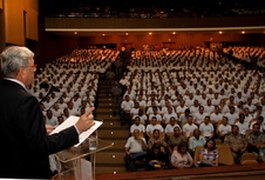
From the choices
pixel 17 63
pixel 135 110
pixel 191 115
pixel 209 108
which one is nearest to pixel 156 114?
pixel 135 110

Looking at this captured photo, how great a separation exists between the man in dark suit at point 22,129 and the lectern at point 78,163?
0.34 metres

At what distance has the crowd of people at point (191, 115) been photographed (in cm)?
715

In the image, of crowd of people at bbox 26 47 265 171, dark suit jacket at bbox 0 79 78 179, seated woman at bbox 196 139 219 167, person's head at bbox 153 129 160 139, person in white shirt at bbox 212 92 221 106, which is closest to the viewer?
dark suit jacket at bbox 0 79 78 179

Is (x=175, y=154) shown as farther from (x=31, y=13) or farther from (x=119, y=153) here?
(x=31, y=13)


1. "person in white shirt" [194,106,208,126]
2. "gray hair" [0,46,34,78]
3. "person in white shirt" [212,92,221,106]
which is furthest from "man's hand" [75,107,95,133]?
"person in white shirt" [212,92,221,106]

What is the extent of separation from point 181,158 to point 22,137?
5.03 m

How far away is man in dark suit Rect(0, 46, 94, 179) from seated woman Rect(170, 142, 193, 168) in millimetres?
4799

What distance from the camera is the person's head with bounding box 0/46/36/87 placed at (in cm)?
205

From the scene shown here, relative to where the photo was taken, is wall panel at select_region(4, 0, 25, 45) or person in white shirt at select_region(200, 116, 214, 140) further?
wall panel at select_region(4, 0, 25, 45)

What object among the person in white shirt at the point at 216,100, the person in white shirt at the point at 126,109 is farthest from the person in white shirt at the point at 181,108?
the person in white shirt at the point at 126,109

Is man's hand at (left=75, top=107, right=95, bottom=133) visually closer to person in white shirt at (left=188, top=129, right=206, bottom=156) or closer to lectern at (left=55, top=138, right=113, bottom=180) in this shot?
lectern at (left=55, top=138, right=113, bottom=180)

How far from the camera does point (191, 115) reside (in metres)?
9.15

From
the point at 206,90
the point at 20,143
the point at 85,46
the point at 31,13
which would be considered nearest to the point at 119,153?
the point at 206,90

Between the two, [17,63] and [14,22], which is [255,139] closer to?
[17,63]
